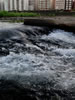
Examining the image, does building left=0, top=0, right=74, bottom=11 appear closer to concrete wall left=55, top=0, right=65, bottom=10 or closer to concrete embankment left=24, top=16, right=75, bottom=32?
concrete wall left=55, top=0, right=65, bottom=10

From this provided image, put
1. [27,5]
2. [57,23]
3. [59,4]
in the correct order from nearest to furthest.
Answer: [57,23], [27,5], [59,4]

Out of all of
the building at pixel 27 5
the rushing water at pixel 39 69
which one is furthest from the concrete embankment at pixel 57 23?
the building at pixel 27 5

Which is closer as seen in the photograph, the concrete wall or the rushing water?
the rushing water

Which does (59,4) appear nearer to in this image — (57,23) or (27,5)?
(27,5)

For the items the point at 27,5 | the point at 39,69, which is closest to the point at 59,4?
the point at 27,5

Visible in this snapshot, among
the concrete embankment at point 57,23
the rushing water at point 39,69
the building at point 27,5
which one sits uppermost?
the building at point 27,5

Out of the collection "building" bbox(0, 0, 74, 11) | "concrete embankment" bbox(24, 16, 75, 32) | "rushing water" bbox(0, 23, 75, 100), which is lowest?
"rushing water" bbox(0, 23, 75, 100)

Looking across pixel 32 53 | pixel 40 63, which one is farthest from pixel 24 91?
pixel 32 53

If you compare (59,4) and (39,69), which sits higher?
(59,4)

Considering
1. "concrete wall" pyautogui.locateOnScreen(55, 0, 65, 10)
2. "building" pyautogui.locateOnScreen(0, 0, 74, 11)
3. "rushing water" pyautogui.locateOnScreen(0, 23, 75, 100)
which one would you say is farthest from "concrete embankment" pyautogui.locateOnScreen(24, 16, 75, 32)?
"concrete wall" pyautogui.locateOnScreen(55, 0, 65, 10)

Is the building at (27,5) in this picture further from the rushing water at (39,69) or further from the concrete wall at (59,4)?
the rushing water at (39,69)

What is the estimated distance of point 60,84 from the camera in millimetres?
2928

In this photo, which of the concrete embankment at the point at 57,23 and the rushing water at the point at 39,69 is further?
the concrete embankment at the point at 57,23

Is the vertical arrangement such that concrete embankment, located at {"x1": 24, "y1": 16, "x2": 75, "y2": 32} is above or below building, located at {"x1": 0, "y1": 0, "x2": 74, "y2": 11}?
below
